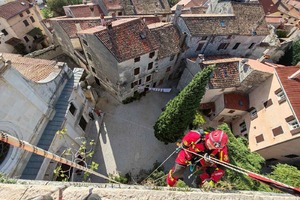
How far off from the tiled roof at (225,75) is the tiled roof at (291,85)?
15.2 ft

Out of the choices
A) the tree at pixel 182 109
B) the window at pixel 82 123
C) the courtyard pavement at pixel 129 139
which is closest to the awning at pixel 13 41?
the courtyard pavement at pixel 129 139

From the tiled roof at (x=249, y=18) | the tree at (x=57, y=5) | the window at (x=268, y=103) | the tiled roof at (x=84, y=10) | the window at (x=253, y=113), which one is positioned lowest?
the window at (x=253, y=113)

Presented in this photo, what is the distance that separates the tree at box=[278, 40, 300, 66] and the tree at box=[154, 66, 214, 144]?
23.8 metres

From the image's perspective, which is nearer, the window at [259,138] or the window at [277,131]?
the window at [277,131]

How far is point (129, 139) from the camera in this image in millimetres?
23016

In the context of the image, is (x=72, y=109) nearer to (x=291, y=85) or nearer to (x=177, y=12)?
(x=177, y=12)

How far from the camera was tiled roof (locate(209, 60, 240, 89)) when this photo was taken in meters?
22.9

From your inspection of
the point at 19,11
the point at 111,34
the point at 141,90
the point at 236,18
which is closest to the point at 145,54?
the point at 111,34

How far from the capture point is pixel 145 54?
854 inches

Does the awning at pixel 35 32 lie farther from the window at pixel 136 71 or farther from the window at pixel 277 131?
the window at pixel 277 131

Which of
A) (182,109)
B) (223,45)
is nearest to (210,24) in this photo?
(223,45)

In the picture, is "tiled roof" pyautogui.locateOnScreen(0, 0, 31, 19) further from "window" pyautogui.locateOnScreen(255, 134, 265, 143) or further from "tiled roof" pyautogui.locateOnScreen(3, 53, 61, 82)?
"window" pyautogui.locateOnScreen(255, 134, 265, 143)

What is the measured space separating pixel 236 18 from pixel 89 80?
23906 millimetres

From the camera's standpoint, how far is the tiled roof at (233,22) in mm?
25312
